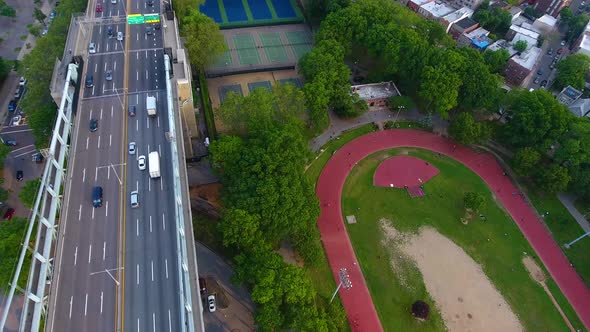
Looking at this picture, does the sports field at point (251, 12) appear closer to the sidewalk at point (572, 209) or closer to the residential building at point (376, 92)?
the residential building at point (376, 92)

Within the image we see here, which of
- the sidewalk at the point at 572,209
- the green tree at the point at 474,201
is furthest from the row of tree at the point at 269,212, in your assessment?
the sidewalk at the point at 572,209

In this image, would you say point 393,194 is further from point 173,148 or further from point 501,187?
point 173,148

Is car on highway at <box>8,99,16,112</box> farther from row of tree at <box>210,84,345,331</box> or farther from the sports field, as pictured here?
the sports field

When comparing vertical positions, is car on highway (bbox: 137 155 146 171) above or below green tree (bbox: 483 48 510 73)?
below

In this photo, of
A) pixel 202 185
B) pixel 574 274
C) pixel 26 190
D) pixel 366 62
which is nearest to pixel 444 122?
pixel 366 62

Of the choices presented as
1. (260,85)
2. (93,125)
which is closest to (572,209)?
(260,85)

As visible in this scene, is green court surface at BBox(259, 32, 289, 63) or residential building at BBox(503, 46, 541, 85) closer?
green court surface at BBox(259, 32, 289, 63)

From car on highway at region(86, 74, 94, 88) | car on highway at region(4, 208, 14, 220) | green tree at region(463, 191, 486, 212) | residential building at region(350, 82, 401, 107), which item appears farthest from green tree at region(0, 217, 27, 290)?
green tree at region(463, 191, 486, 212)
